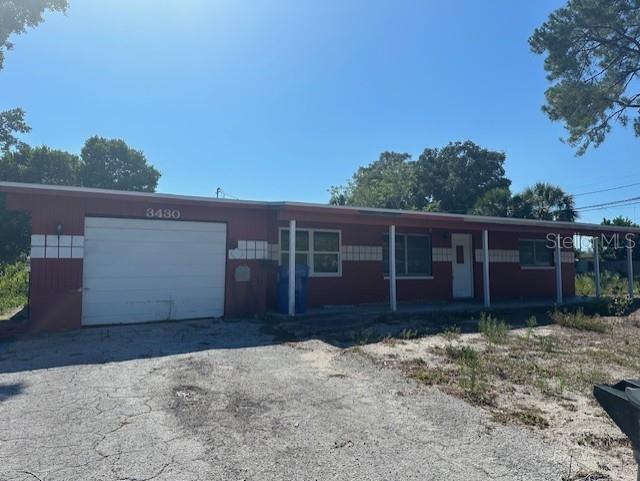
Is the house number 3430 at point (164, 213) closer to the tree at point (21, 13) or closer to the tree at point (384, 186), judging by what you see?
the tree at point (21, 13)

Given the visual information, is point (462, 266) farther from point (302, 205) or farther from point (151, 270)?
point (151, 270)

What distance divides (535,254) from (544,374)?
12.0 m

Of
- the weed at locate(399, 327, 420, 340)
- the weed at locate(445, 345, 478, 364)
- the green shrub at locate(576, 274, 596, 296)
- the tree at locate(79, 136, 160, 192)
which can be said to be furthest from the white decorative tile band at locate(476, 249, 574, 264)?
the tree at locate(79, 136, 160, 192)

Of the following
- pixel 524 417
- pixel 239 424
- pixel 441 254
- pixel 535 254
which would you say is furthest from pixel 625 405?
pixel 535 254

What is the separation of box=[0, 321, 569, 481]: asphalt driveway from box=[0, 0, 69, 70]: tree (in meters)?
11.5

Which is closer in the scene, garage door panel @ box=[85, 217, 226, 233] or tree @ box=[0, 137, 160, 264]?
garage door panel @ box=[85, 217, 226, 233]

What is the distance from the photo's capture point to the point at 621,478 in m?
3.13

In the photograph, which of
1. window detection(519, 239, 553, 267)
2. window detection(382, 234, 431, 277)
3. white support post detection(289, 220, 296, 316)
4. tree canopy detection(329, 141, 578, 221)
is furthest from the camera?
tree canopy detection(329, 141, 578, 221)

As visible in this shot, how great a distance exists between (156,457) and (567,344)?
7.44 metres

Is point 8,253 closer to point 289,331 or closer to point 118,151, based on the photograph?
point 289,331

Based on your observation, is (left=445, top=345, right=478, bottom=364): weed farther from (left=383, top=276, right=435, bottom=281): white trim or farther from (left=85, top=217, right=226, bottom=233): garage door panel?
(left=383, top=276, right=435, bottom=281): white trim

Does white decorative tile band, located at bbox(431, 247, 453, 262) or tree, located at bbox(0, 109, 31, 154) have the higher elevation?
tree, located at bbox(0, 109, 31, 154)

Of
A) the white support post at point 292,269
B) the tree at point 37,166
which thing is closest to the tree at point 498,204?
the white support post at point 292,269

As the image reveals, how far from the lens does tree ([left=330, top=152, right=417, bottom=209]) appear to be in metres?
36.5
